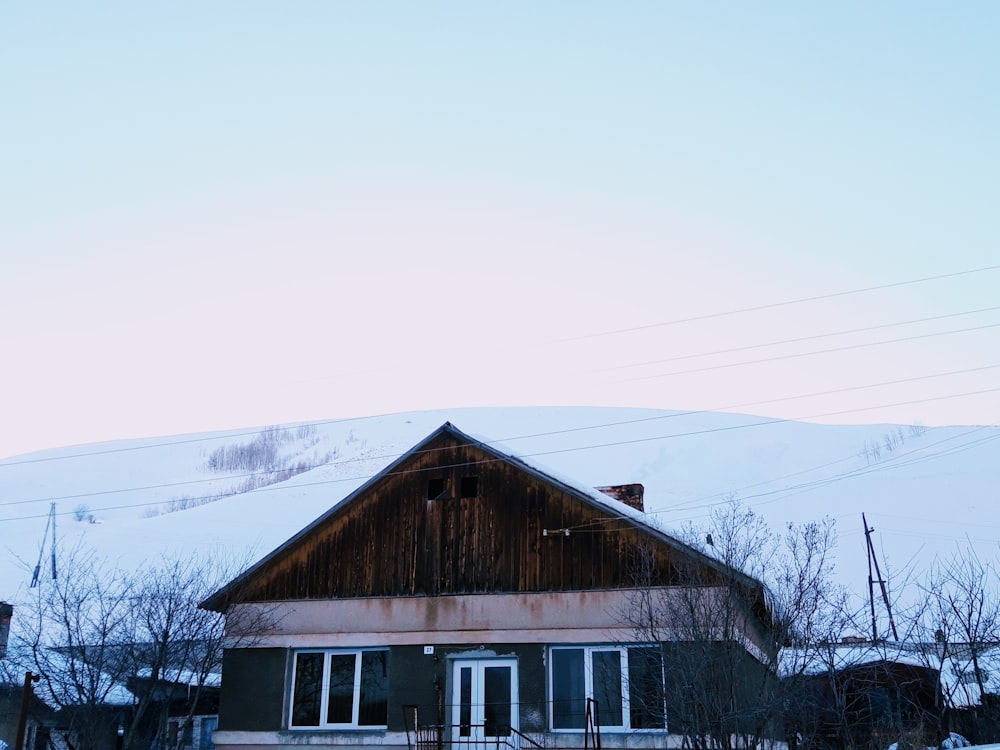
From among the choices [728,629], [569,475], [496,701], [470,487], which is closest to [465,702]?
[496,701]

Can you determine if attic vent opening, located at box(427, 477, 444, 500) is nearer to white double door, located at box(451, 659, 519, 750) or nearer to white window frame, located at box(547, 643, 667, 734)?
white double door, located at box(451, 659, 519, 750)

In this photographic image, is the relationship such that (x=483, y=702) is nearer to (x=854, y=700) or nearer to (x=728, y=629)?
(x=728, y=629)

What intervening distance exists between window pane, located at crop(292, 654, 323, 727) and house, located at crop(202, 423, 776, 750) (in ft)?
0.10

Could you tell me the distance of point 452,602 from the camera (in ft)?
67.9

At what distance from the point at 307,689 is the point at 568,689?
586 centimetres

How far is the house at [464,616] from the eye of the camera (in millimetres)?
18984

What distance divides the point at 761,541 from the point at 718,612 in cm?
254

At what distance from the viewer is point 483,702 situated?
19.9 metres

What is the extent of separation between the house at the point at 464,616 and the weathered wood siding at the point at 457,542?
0.03m

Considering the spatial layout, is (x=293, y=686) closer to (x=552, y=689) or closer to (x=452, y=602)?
(x=452, y=602)

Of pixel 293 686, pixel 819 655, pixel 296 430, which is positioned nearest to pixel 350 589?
pixel 293 686

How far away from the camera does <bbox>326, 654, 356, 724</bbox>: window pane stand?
68.0 feet

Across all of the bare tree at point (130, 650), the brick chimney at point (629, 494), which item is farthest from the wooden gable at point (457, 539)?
the brick chimney at point (629, 494)

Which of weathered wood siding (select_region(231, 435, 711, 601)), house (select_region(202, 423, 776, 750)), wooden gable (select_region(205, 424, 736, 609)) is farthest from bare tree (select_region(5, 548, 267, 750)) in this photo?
weathered wood siding (select_region(231, 435, 711, 601))
